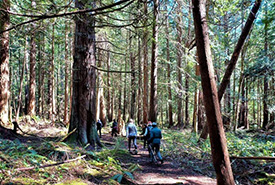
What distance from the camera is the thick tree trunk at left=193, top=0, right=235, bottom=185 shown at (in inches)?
123

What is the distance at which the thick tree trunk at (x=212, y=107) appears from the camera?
10.2ft

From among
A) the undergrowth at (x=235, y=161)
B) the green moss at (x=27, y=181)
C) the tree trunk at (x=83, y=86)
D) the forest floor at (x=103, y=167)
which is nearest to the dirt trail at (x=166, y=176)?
the forest floor at (x=103, y=167)

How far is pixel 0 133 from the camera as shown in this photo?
8234 millimetres

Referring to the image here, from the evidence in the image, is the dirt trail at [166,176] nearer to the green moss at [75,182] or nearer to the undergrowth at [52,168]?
the undergrowth at [52,168]

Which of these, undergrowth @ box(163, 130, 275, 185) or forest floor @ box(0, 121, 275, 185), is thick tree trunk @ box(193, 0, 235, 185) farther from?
undergrowth @ box(163, 130, 275, 185)

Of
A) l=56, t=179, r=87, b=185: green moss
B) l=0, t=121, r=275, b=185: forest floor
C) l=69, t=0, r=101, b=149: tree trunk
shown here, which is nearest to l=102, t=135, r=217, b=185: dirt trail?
l=0, t=121, r=275, b=185: forest floor

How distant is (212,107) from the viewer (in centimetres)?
318

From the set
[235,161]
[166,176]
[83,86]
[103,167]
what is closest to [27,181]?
[103,167]

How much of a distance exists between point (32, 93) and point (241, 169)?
16633 mm

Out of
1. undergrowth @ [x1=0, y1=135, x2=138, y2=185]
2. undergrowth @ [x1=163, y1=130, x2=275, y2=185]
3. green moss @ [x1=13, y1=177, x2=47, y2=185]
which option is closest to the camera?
green moss @ [x1=13, y1=177, x2=47, y2=185]

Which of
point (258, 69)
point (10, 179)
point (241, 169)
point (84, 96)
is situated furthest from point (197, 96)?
point (10, 179)

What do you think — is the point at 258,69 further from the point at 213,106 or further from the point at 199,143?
the point at 213,106

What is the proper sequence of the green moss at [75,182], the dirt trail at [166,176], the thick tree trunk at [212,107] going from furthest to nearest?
1. the dirt trail at [166,176]
2. the green moss at [75,182]
3. the thick tree trunk at [212,107]

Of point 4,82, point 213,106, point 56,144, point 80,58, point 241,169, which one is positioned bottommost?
point 241,169
